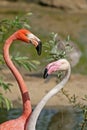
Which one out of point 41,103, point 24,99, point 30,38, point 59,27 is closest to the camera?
point 41,103

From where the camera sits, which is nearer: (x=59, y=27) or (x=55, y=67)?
(x=55, y=67)

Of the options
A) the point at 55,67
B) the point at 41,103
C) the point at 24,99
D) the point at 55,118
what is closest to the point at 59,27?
the point at 55,118

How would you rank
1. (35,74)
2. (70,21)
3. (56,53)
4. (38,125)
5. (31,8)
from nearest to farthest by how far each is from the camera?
(56,53) → (38,125) → (35,74) → (70,21) → (31,8)

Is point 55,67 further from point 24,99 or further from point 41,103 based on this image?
point 24,99

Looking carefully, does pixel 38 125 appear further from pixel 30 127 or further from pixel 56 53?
pixel 30 127

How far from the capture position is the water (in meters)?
7.10

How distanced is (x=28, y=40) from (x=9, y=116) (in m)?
2.35

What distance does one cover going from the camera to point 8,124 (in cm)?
529

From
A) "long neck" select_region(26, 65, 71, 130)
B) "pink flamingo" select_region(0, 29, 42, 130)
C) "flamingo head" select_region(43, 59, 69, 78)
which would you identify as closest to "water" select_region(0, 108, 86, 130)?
"pink flamingo" select_region(0, 29, 42, 130)

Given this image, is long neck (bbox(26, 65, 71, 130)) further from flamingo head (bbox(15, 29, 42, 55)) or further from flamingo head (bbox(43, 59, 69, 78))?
flamingo head (bbox(15, 29, 42, 55))

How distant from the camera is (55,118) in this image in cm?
751

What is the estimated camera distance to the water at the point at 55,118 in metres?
7.10

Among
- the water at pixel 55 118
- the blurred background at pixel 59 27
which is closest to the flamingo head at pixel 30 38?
the blurred background at pixel 59 27

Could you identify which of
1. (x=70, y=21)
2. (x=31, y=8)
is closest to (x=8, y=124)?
(x=70, y=21)
